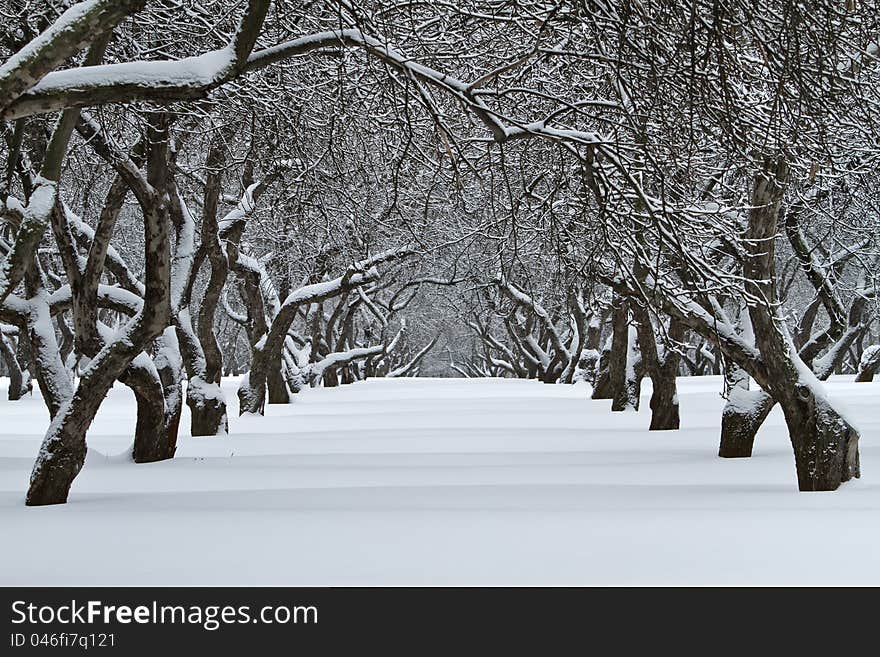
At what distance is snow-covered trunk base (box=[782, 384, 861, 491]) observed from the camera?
7828 mm

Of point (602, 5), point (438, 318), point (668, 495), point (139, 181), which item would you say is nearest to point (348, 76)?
point (139, 181)

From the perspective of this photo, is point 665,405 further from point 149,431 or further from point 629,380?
point 149,431

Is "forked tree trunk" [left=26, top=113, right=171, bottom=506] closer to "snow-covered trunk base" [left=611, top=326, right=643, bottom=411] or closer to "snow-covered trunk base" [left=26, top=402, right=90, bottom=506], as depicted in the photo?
"snow-covered trunk base" [left=26, top=402, right=90, bottom=506]

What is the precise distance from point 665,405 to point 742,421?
155 inches

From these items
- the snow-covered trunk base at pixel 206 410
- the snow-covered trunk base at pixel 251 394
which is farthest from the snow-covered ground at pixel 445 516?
the snow-covered trunk base at pixel 251 394

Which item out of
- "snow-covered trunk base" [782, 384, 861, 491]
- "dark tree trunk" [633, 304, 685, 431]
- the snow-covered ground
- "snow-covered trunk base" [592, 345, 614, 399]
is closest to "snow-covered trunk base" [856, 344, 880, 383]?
"snow-covered trunk base" [592, 345, 614, 399]

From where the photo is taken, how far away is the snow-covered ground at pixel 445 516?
207 inches

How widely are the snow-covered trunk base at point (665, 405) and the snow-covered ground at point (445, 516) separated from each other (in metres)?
0.95

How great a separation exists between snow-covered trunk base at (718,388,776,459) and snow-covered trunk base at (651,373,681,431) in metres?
3.67

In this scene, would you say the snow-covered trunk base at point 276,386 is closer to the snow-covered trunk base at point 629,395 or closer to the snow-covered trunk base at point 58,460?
the snow-covered trunk base at point 629,395

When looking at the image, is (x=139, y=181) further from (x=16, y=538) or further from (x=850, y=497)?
(x=850, y=497)

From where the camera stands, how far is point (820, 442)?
783 cm

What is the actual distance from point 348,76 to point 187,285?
15.5ft

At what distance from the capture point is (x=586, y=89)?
28.0 feet
